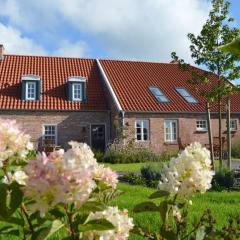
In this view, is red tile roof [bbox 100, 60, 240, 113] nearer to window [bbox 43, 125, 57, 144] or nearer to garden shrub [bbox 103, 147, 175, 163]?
garden shrub [bbox 103, 147, 175, 163]

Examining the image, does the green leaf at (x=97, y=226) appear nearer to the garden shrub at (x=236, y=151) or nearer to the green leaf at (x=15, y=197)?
the green leaf at (x=15, y=197)

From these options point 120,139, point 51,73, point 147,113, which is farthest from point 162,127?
point 51,73

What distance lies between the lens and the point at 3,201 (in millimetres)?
2062

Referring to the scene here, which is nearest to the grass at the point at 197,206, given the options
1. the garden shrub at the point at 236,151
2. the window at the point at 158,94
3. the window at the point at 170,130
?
the window at the point at 170,130

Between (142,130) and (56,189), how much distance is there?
92.7 ft

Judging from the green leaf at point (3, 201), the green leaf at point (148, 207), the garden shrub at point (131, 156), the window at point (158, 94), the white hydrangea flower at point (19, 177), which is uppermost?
the window at point (158, 94)

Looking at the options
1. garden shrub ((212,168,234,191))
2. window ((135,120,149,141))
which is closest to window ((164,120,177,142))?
window ((135,120,149,141))

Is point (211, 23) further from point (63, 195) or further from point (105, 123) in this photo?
point (63, 195)

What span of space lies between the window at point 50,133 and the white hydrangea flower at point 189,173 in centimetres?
2678

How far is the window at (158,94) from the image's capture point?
30984 mm

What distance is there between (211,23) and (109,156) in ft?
34.5

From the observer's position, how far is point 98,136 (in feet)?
98.9

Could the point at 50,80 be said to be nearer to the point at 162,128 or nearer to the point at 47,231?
the point at 162,128

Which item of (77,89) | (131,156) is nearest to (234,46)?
(131,156)
